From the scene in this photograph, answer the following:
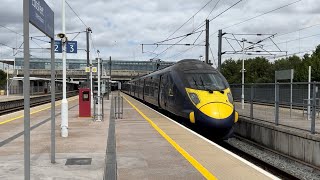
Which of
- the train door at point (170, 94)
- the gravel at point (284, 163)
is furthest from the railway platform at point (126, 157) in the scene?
the train door at point (170, 94)

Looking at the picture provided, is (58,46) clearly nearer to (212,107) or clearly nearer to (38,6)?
(212,107)

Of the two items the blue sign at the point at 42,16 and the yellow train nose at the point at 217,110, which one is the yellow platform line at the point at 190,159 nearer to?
the yellow train nose at the point at 217,110

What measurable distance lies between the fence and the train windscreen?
187 centimetres

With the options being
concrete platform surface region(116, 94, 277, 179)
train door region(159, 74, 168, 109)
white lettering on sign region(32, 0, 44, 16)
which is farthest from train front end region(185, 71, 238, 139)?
white lettering on sign region(32, 0, 44, 16)

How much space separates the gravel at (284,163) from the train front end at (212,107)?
1.53m

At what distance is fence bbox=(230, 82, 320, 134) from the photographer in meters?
13.9

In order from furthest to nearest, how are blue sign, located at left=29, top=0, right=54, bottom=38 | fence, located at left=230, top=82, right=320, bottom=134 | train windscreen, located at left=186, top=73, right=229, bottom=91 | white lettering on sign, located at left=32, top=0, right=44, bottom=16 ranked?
train windscreen, located at left=186, top=73, right=229, bottom=91
fence, located at left=230, top=82, right=320, bottom=134
white lettering on sign, located at left=32, top=0, right=44, bottom=16
blue sign, located at left=29, top=0, right=54, bottom=38

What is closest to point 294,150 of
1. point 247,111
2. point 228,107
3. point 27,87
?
point 228,107

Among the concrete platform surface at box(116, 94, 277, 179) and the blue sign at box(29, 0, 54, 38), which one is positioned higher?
the blue sign at box(29, 0, 54, 38)

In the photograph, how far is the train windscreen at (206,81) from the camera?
53.0 ft

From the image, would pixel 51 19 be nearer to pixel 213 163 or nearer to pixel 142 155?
pixel 142 155

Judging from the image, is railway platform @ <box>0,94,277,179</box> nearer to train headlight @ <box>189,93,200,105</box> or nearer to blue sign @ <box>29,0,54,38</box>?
train headlight @ <box>189,93,200,105</box>

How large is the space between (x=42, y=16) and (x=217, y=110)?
359 inches

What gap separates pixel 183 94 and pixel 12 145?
24.2 ft
